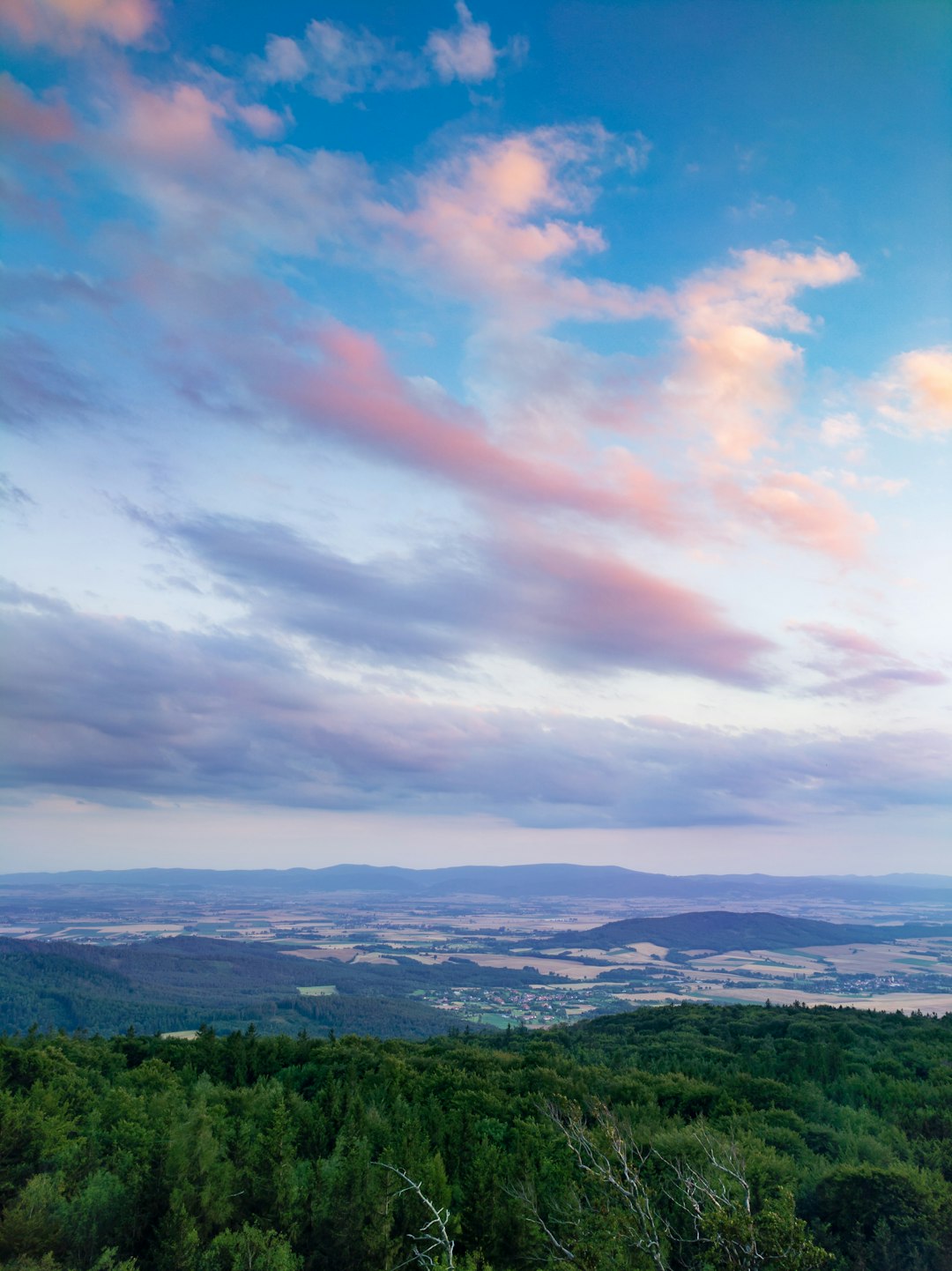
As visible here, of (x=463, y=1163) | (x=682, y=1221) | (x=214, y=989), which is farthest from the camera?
(x=214, y=989)

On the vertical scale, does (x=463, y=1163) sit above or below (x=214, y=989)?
above

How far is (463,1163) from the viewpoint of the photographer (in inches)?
1000

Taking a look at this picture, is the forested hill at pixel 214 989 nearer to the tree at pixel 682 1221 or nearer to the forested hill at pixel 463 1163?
the forested hill at pixel 463 1163

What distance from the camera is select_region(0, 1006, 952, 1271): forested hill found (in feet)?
57.9

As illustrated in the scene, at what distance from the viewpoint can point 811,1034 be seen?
4800cm

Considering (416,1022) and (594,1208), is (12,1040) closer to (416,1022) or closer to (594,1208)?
(594,1208)

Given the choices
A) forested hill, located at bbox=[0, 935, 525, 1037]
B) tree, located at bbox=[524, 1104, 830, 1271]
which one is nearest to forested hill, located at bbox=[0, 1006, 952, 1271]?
tree, located at bbox=[524, 1104, 830, 1271]

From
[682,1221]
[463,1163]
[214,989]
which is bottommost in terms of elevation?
[214,989]

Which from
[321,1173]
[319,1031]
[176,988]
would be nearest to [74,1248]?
[321,1173]

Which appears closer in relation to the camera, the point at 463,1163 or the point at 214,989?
the point at 463,1163

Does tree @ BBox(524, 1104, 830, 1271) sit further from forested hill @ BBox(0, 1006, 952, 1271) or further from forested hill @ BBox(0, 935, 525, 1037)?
forested hill @ BBox(0, 935, 525, 1037)

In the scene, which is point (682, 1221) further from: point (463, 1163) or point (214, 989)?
point (214, 989)

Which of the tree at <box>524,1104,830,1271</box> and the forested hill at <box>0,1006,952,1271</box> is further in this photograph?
the forested hill at <box>0,1006,952,1271</box>

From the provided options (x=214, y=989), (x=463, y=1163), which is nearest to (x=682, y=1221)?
(x=463, y=1163)
